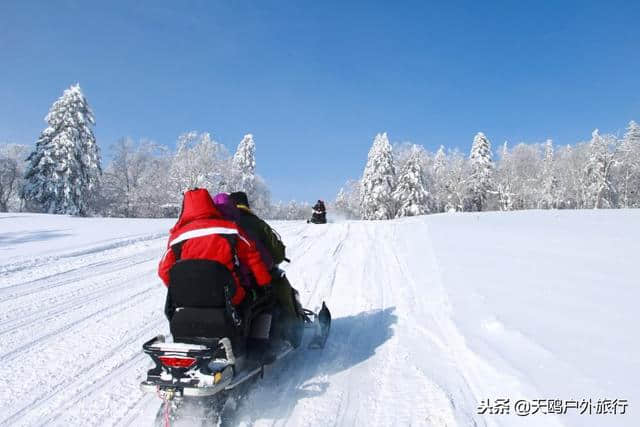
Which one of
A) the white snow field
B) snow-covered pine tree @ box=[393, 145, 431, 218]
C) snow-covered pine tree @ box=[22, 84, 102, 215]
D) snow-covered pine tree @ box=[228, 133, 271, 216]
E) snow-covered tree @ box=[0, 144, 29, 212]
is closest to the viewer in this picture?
the white snow field

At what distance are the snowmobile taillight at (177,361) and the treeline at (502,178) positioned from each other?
4366 cm

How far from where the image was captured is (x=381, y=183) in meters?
48.0

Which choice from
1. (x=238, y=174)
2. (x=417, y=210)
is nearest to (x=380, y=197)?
(x=417, y=210)

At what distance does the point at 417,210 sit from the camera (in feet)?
148

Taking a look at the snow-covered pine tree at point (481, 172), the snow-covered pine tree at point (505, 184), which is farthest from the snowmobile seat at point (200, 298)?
the snow-covered pine tree at point (505, 184)

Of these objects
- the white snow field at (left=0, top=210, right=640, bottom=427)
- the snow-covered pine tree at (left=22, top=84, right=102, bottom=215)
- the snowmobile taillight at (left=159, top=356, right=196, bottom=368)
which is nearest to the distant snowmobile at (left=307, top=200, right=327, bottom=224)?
the white snow field at (left=0, top=210, right=640, bottom=427)

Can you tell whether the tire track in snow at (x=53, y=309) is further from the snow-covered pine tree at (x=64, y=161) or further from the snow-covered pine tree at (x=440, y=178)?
the snow-covered pine tree at (x=440, y=178)

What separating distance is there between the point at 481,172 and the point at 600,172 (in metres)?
15.1

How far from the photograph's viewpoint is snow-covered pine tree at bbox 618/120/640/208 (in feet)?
169

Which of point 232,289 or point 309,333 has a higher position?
point 232,289

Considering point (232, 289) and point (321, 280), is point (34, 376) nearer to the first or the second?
point (232, 289)

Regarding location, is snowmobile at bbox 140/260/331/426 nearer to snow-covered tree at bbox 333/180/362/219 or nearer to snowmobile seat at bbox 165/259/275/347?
snowmobile seat at bbox 165/259/275/347

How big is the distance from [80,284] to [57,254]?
2794 millimetres

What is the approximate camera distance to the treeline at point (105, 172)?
102 ft
